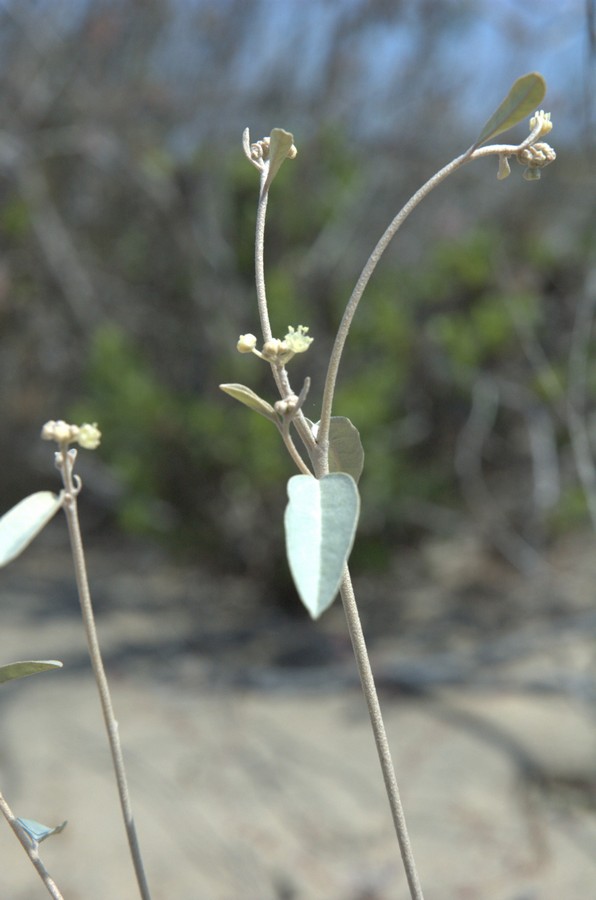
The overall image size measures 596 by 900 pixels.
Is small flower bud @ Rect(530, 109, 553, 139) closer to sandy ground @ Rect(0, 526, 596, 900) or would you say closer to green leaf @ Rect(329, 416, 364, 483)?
green leaf @ Rect(329, 416, 364, 483)

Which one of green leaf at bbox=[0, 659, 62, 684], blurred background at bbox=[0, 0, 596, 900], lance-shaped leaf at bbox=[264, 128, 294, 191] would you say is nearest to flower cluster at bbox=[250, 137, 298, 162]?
lance-shaped leaf at bbox=[264, 128, 294, 191]

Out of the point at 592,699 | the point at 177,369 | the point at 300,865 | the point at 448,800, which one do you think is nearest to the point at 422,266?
the point at 177,369

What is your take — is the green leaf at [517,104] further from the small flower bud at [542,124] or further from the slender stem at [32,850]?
the slender stem at [32,850]

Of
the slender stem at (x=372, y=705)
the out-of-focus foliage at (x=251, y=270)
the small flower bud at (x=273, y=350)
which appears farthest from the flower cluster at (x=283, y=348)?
the out-of-focus foliage at (x=251, y=270)

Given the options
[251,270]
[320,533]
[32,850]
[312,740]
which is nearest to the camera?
[320,533]

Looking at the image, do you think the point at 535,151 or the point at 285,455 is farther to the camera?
the point at 285,455

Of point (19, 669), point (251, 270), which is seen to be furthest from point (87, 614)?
point (251, 270)

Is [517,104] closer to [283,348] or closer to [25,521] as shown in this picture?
[283,348]

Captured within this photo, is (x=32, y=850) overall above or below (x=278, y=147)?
below
